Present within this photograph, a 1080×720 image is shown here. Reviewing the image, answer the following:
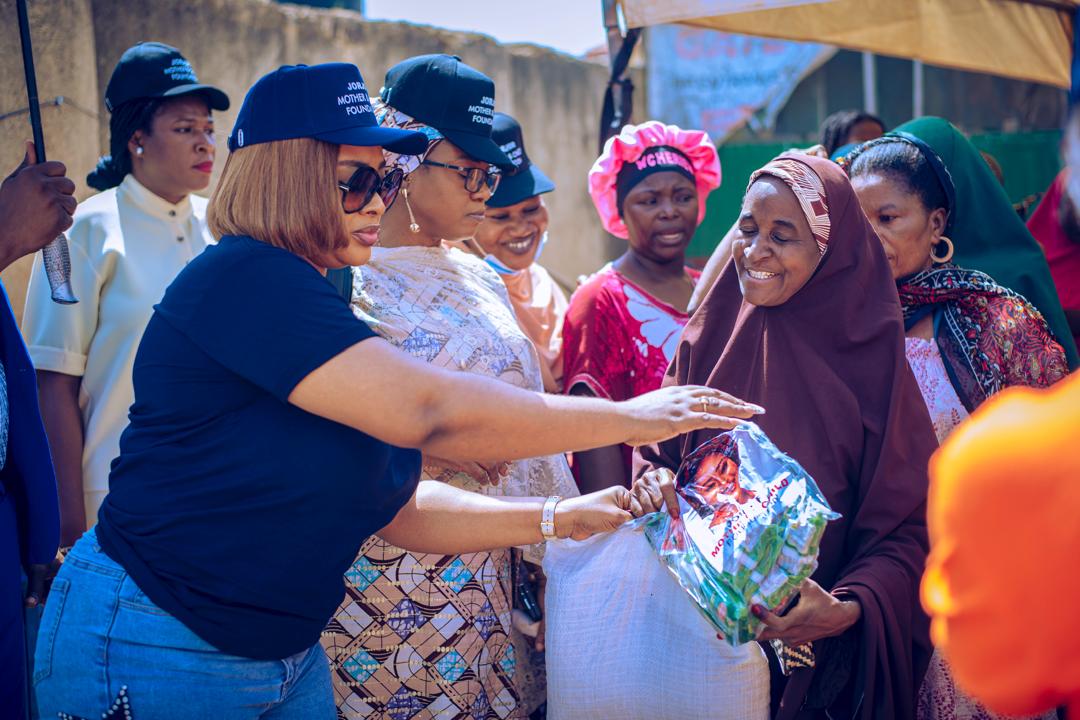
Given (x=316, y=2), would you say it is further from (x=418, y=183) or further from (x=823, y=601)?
(x=823, y=601)

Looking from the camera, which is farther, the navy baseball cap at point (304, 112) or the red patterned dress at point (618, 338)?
the red patterned dress at point (618, 338)

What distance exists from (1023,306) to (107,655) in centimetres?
271

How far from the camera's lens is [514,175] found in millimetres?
4285

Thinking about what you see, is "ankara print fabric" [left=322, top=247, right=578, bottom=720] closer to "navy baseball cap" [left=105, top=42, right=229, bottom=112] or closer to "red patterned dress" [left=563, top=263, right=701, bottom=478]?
"red patterned dress" [left=563, top=263, right=701, bottom=478]

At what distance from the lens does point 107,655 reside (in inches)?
77.8

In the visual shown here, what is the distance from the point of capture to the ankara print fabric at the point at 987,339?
3037mm

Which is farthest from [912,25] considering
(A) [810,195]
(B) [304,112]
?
(B) [304,112]

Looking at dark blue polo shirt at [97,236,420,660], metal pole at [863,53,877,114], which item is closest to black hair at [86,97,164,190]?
dark blue polo shirt at [97,236,420,660]

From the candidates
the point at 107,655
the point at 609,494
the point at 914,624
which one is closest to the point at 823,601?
the point at 914,624

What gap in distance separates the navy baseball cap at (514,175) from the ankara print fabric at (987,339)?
170 cm

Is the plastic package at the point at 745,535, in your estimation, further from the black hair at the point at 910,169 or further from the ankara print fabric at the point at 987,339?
the black hair at the point at 910,169

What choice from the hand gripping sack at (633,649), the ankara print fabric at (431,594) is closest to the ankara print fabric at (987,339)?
the hand gripping sack at (633,649)

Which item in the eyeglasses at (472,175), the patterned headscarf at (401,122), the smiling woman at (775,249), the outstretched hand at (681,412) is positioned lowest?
the outstretched hand at (681,412)

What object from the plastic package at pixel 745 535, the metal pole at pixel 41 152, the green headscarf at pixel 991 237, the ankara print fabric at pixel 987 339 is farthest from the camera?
the green headscarf at pixel 991 237
